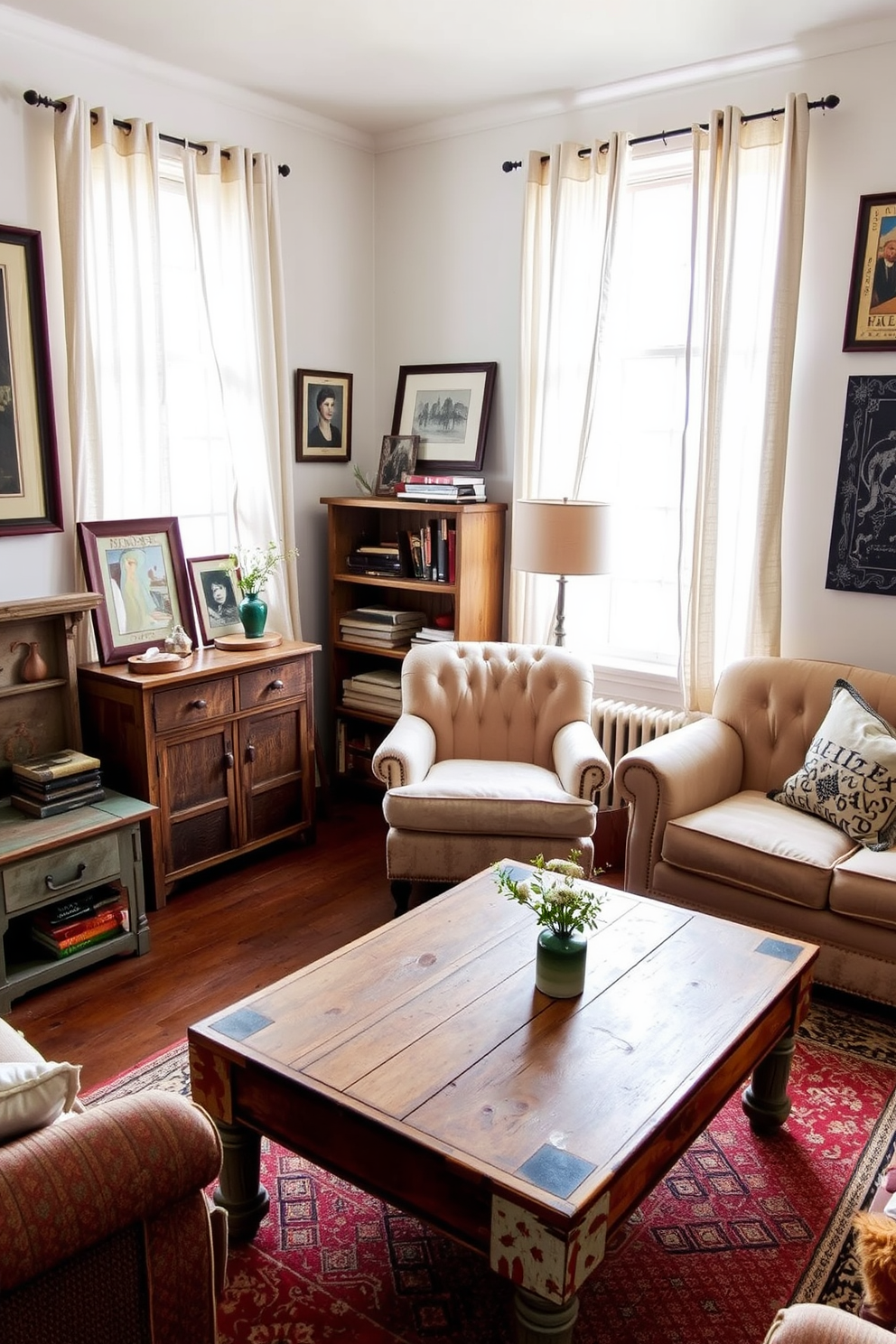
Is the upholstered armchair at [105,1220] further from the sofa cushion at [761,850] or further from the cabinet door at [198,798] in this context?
the cabinet door at [198,798]

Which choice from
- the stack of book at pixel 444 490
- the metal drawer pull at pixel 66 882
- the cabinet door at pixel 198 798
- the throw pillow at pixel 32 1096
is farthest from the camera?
the stack of book at pixel 444 490

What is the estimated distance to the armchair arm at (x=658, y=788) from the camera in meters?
3.20

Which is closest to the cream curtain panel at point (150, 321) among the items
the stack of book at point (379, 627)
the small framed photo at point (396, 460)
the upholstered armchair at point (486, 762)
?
the stack of book at point (379, 627)

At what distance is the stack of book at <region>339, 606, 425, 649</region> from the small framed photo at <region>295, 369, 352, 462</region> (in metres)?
0.73

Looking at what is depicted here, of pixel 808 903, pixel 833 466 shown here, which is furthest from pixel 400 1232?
pixel 833 466

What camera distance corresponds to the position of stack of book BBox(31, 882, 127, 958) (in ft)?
9.90

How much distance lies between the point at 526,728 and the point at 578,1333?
2.20m

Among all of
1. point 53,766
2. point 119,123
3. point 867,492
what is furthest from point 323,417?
point 867,492

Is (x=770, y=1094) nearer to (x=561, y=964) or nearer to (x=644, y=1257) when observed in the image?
(x=644, y=1257)

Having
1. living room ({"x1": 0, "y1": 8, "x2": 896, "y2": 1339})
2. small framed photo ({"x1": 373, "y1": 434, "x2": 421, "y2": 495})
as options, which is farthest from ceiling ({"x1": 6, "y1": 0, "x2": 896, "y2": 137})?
small framed photo ({"x1": 373, "y1": 434, "x2": 421, "y2": 495})

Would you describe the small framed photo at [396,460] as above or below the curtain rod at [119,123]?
below

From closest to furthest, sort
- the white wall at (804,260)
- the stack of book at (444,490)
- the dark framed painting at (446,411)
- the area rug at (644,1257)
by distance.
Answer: the area rug at (644,1257), the white wall at (804,260), the stack of book at (444,490), the dark framed painting at (446,411)

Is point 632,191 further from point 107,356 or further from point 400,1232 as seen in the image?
point 400,1232

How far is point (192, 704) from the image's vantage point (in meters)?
3.55
